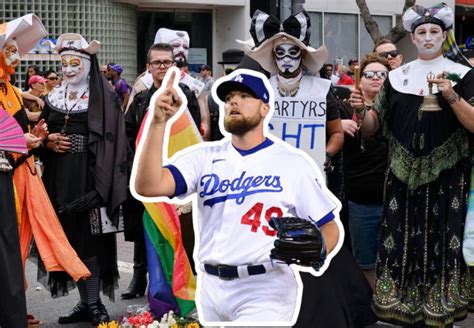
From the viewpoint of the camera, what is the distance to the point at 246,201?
4.37 meters

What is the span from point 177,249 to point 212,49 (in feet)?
61.5

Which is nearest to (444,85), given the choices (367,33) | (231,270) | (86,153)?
(231,270)

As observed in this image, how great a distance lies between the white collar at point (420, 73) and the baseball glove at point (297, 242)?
2.77m

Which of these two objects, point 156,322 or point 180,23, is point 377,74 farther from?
point 180,23

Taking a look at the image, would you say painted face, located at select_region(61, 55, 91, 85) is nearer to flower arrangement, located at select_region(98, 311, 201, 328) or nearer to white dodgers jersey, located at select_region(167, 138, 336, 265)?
flower arrangement, located at select_region(98, 311, 201, 328)

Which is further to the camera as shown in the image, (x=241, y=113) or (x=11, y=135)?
(x=11, y=135)

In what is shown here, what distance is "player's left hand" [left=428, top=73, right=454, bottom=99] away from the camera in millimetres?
6348

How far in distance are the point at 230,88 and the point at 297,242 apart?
77 centimetres

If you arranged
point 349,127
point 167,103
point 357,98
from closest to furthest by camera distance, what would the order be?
point 167,103
point 357,98
point 349,127

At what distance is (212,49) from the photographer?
2559cm

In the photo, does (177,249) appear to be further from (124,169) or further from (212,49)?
(212,49)

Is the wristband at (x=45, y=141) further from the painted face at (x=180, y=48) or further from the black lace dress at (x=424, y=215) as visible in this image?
the black lace dress at (x=424, y=215)

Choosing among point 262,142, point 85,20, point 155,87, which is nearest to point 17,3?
point 85,20

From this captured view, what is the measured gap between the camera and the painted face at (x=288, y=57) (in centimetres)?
627
